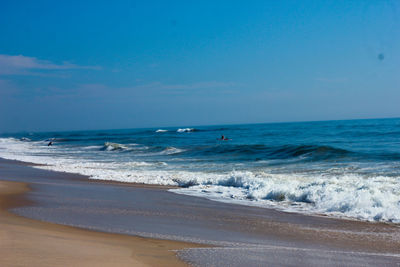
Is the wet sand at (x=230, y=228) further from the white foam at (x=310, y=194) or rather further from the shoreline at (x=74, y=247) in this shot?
the white foam at (x=310, y=194)

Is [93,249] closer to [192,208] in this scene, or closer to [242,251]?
[242,251]

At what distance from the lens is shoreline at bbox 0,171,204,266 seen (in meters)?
4.64

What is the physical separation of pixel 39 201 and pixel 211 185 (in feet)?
19.0

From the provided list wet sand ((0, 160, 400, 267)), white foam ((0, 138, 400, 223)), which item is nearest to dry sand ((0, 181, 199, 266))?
wet sand ((0, 160, 400, 267))

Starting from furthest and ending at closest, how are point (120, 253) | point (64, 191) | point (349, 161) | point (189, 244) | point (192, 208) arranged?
1. point (349, 161)
2. point (64, 191)
3. point (192, 208)
4. point (189, 244)
5. point (120, 253)

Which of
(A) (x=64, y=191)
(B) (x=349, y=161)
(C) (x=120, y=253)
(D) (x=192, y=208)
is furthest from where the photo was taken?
(B) (x=349, y=161)

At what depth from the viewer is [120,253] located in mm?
5219

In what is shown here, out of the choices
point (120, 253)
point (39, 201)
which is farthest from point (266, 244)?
point (39, 201)

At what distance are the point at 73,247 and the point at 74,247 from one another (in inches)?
0.5

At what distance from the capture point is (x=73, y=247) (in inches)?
209

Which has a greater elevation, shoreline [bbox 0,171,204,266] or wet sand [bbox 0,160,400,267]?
shoreline [bbox 0,171,204,266]

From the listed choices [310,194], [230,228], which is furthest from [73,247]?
[310,194]

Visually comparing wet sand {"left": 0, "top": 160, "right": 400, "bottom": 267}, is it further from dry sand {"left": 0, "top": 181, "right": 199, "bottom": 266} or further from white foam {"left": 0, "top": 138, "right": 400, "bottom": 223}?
white foam {"left": 0, "top": 138, "right": 400, "bottom": 223}

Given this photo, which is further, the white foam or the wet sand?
the white foam
